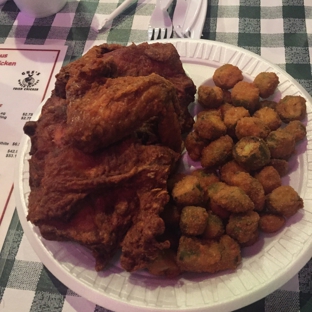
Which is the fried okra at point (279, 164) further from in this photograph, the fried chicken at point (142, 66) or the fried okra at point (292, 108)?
the fried chicken at point (142, 66)

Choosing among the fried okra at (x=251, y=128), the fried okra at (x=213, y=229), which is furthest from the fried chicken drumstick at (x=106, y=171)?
the fried okra at (x=251, y=128)

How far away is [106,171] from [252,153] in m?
0.42

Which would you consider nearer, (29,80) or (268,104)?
(268,104)

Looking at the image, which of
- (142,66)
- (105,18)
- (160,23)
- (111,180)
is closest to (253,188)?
(111,180)

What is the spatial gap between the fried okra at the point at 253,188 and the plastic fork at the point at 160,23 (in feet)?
2.94

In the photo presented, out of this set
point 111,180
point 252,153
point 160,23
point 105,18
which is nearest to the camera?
point 111,180

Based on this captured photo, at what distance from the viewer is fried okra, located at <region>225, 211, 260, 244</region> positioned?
999mm

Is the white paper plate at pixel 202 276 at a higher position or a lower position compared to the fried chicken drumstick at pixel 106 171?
lower

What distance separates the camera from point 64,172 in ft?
3.16

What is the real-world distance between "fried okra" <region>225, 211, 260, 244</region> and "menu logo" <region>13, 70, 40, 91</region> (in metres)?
1.09

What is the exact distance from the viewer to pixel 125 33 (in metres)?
1.83

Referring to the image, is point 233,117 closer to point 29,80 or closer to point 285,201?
point 285,201

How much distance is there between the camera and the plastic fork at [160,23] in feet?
5.57

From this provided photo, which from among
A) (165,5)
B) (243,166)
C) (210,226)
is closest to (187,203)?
(210,226)
